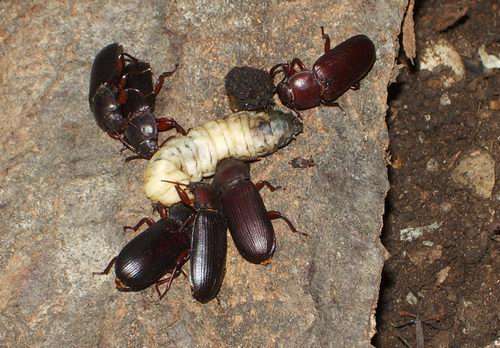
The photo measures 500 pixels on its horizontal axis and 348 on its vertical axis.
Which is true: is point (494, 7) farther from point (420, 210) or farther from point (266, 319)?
point (266, 319)

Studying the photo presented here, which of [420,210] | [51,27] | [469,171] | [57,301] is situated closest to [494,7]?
[469,171]

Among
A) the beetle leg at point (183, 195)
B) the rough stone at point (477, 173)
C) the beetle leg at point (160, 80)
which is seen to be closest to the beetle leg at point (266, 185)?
the beetle leg at point (183, 195)

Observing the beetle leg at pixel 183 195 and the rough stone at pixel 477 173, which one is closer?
the beetle leg at pixel 183 195

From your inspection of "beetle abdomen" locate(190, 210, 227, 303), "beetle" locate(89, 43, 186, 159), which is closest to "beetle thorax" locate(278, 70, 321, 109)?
"beetle" locate(89, 43, 186, 159)

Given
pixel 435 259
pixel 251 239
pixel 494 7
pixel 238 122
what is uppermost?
pixel 238 122

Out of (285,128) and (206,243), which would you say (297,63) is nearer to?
(285,128)

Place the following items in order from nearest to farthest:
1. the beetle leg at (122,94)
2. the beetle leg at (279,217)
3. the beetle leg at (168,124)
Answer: the beetle leg at (279,217)
the beetle leg at (168,124)
the beetle leg at (122,94)

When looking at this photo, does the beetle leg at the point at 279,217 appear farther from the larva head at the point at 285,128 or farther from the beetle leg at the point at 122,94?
the beetle leg at the point at 122,94
